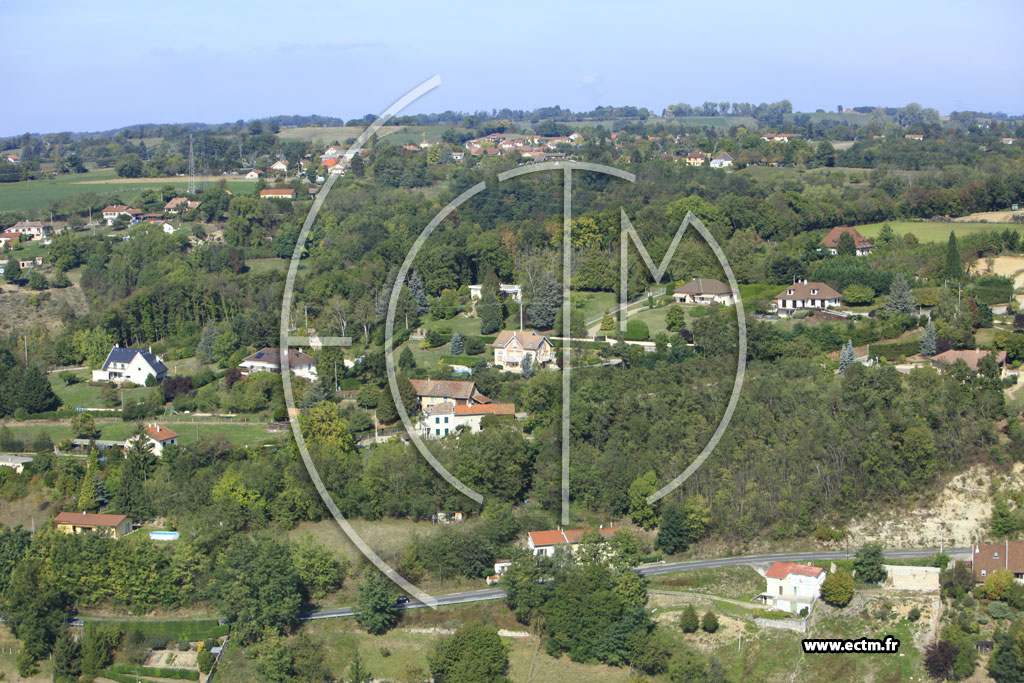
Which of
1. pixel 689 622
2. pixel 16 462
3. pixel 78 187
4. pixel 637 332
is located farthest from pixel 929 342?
pixel 78 187

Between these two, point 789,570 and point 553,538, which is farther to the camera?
point 553,538

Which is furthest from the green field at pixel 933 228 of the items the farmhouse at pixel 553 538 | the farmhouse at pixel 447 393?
the farmhouse at pixel 553 538

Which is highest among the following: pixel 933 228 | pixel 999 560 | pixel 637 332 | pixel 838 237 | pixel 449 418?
pixel 933 228

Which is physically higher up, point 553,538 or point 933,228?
point 933,228

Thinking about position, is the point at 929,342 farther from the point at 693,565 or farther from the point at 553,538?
the point at 553,538

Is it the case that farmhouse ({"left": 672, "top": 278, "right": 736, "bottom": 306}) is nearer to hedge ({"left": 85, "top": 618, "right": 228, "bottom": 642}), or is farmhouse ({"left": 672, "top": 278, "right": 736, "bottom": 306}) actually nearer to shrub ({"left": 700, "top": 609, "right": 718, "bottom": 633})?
shrub ({"left": 700, "top": 609, "right": 718, "bottom": 633})

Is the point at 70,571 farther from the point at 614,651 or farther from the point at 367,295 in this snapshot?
the point at 367,295

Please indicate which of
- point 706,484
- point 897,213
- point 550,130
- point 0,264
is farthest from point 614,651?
point 550,130
